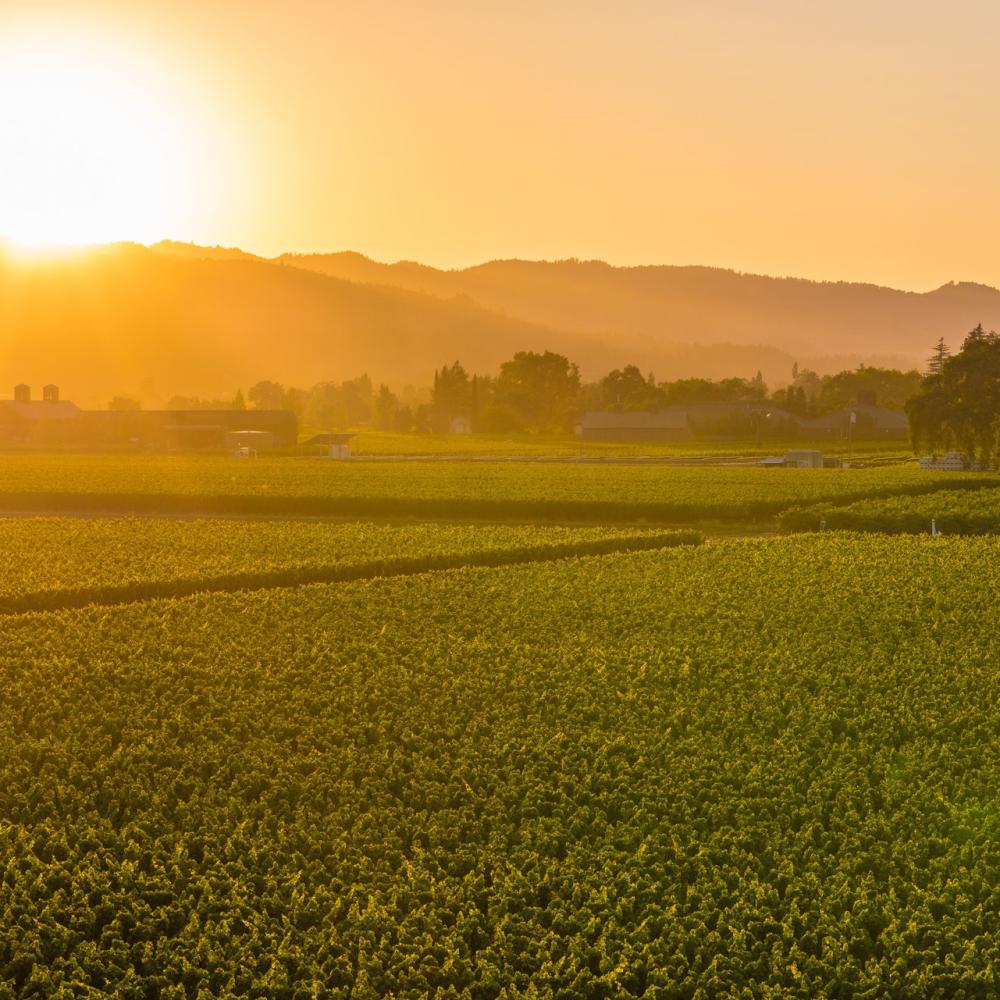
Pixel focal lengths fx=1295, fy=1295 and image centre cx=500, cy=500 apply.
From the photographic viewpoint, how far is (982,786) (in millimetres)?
15281

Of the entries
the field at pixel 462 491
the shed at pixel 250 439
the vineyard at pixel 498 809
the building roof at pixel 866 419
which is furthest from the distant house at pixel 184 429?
the vineyard at pixel 498 809

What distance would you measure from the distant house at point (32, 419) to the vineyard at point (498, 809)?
4757 inches

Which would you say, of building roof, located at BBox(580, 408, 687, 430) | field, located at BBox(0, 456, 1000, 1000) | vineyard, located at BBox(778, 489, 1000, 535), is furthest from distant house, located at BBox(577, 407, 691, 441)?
field, located at BBox(0, 456, 1000, 1000)

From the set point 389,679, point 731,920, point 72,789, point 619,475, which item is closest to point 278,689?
point 389,679

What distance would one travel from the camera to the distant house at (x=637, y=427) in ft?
549

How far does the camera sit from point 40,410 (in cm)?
15012

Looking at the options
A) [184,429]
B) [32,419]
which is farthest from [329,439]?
[32,419]

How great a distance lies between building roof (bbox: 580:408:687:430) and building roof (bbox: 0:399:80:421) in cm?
6443

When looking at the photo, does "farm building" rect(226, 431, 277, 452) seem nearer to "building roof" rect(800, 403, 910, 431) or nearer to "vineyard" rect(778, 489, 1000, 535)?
"building roof" rect(800, 403, 910, 431)

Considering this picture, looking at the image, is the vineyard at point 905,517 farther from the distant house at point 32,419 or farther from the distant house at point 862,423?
the distant house at point 862,423

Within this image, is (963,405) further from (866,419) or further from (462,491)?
(866,419)

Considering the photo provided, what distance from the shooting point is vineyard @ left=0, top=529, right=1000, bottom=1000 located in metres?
11.1

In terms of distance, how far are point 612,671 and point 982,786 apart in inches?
269

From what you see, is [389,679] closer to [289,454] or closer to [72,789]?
[72,789]
